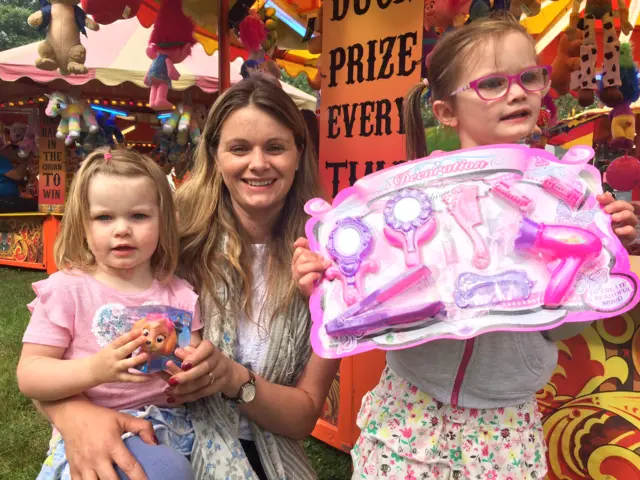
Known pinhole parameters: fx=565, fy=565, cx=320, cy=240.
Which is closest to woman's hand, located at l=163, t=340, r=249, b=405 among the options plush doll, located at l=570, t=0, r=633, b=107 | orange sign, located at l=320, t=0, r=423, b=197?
orange sign, located at l=320, t=0, r=423, b=197

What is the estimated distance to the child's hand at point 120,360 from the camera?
118 cm

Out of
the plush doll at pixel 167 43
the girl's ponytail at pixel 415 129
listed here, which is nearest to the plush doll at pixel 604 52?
the plush doll at pixel 167 43

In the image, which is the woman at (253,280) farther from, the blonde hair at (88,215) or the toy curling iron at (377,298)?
the toy curling iron at (377,298)

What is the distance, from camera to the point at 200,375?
1.27 metres

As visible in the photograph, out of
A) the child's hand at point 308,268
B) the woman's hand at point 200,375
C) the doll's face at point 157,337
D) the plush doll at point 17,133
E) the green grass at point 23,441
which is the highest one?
the plush doll at point 17,133

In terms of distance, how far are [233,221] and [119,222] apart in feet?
1.22

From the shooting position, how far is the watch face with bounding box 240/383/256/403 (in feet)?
4.68

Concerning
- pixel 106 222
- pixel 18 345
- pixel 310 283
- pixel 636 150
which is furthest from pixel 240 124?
pixel 636 150

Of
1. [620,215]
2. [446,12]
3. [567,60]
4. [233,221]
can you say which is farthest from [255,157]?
[567,60]

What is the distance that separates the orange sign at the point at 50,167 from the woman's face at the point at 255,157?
23.5 ft

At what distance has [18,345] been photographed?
4570mm

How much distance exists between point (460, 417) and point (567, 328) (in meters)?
0.31

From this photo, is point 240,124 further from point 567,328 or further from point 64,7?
point 64,7

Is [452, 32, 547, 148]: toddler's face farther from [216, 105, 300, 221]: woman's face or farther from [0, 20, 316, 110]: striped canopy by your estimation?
[0, 20, 316, 110]: striped canopy
